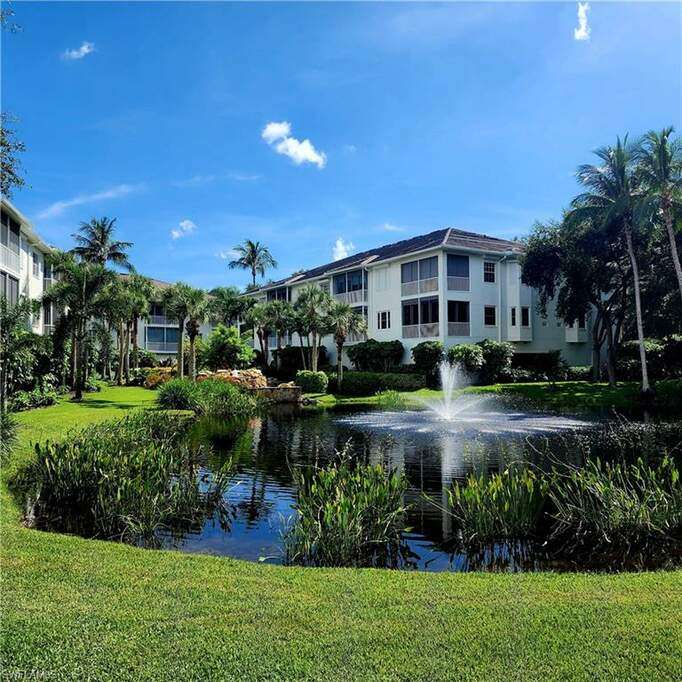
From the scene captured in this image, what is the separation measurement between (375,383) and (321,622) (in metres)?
35.6

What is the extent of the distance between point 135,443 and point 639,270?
3243 cm

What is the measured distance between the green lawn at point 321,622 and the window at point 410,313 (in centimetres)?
3770

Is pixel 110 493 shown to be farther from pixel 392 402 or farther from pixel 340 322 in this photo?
pixel 340 322

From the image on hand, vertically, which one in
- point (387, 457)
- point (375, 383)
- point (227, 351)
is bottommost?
point (387, 457)

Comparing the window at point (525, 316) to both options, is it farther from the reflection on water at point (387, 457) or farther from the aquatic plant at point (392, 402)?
the reflection on water at point (387, 457)

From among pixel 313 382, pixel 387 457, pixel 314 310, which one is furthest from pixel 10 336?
pixel 314 310

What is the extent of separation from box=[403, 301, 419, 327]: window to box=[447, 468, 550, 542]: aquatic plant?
3496cm

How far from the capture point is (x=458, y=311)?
42.3 metres

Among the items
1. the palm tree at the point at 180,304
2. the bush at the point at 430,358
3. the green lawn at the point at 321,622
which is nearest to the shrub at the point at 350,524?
the green lawn at the point at 321,622

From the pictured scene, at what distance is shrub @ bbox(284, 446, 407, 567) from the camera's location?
772 cm

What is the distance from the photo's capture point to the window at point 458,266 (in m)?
42.2

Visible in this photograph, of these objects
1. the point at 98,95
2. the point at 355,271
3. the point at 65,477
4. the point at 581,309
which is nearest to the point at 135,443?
the point at 65,477

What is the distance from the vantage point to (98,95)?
47.0 ft

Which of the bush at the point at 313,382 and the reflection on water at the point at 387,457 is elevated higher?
the bush at the point at 313,382
